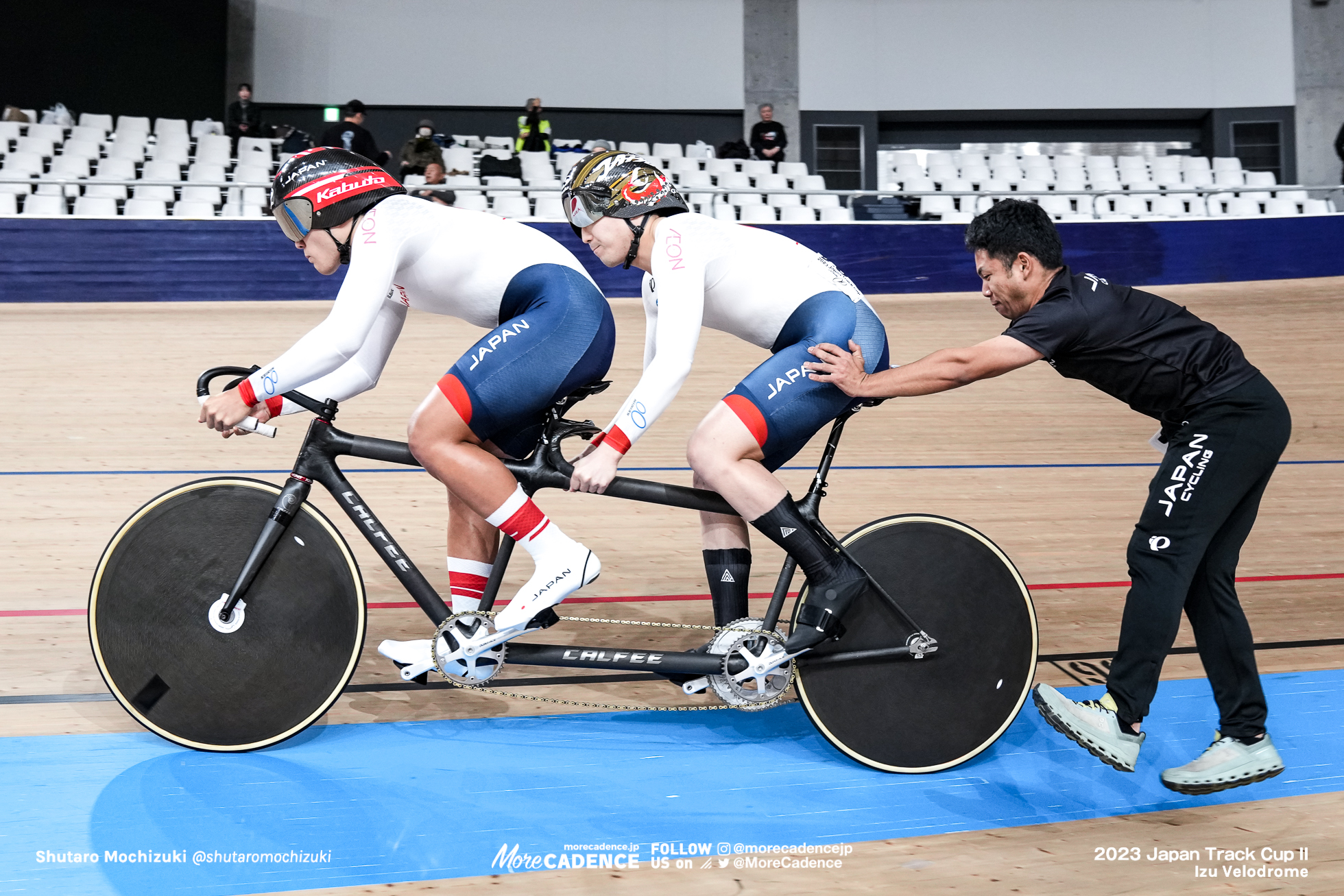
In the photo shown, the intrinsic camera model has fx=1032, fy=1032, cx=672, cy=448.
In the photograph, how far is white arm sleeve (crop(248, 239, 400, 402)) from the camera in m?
2.09

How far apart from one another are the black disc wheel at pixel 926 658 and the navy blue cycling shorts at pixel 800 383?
26 centimetres

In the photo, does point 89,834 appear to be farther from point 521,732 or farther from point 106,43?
point 106,43

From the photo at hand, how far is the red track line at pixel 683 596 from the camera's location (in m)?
3.08

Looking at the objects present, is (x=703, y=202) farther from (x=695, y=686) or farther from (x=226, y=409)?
(x=226, y=409)

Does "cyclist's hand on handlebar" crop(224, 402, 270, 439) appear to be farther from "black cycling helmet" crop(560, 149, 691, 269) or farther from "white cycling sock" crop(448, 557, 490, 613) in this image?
"black cycling helmet" crop(560, 149, 691, 269)

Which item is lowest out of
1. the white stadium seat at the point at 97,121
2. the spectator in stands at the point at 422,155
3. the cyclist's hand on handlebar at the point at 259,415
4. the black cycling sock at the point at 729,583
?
the black cycling sock at the point at 729,583

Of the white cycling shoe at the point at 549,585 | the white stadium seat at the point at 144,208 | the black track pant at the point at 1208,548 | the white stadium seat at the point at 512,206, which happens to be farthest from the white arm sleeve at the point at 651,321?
the white stadium seat at the point at 144,208

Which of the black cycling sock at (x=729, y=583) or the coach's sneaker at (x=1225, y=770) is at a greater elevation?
the black cycling sock at (x=729, y=583)

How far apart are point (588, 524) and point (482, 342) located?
6.22 feet

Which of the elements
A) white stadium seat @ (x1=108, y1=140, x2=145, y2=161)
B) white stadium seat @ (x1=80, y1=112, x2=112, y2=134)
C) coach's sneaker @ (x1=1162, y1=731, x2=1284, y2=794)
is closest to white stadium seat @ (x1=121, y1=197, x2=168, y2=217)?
white stadium seat @ (x1=108, y1=140, x2=145, y2=161)

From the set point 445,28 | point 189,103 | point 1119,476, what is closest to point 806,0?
point 445,28

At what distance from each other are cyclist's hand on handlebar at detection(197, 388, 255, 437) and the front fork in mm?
183

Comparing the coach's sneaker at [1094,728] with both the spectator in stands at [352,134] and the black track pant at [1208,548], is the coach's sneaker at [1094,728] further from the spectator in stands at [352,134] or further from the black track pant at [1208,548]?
the spectator in stands at [352,134]

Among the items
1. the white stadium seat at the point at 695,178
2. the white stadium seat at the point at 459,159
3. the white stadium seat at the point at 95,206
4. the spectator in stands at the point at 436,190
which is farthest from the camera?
the white stadium seat at the point at 695,178
